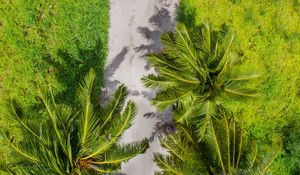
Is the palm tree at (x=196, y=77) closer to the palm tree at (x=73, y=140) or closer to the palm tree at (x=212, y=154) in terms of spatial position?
the palm tree at (x=212, y=154)

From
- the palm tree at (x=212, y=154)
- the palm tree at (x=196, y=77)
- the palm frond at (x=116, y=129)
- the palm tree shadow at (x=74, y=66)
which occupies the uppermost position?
the palm tree shadow at (x=74, y=66)

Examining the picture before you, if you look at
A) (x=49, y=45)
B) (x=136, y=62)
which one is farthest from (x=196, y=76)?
(x=49, y=45)

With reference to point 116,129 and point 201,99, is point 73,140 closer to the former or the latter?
point 116,129

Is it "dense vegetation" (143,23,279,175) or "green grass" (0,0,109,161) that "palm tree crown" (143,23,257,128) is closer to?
"dense vegetation" (143,23,279,175)

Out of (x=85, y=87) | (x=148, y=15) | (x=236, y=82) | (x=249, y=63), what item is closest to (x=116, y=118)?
(x=85, y=87)

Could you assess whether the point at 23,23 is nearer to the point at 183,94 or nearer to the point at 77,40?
the point at 77,40

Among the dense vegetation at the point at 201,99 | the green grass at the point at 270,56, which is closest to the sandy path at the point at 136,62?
the green grass at the point at 270,56
